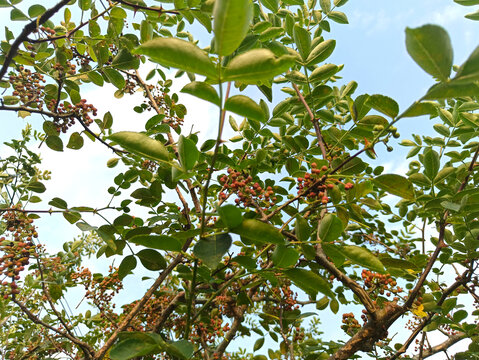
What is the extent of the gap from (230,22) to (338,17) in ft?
7.72

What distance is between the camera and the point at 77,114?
239cm

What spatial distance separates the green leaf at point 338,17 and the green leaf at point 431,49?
2149 millimetres

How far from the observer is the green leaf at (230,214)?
968 mm

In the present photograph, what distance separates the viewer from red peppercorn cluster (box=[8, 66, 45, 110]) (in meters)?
2.56

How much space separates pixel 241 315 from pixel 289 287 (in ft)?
1.93

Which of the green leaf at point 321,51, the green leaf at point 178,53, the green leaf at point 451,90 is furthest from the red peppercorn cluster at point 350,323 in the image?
the green leaf at point 178,53

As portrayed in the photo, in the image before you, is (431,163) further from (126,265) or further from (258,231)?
(126,265)

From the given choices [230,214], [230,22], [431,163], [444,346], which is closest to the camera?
[230,22]

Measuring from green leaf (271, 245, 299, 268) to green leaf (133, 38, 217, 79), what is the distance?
63 cm

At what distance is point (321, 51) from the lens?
1.87 metres

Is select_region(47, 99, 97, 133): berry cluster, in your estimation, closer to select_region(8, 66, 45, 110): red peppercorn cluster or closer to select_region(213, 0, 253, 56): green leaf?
select_region(8, 66, 45, 110): red peppercorn cluster

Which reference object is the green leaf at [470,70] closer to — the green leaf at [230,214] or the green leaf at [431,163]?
the green leaf at [230,214]

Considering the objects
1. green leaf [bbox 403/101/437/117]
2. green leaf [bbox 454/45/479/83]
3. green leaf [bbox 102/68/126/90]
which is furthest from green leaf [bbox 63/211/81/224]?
green leaf [bbox 454/45/479/83]

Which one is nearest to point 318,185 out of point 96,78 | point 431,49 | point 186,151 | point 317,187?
point 317,187
